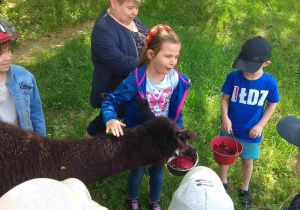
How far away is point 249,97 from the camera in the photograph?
9.47 ft

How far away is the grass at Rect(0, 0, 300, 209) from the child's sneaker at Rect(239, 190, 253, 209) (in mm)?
88

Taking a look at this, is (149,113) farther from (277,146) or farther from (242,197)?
(277,146)

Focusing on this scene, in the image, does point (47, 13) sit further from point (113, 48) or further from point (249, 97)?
point (249, 97)

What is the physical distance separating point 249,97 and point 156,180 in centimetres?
124

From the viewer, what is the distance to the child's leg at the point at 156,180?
292 centimetres

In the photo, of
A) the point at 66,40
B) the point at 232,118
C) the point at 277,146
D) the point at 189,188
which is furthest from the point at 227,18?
the point at 189,188

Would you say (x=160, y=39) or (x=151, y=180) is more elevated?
(x=160, y=39)

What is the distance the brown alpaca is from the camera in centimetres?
227

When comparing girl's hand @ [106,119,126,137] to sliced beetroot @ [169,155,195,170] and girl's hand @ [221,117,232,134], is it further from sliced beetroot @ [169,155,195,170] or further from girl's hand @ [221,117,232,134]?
girl's hand @ [221,117,232,134]

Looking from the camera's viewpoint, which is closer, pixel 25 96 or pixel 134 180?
pixel 25 96

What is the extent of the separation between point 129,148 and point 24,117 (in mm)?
1018

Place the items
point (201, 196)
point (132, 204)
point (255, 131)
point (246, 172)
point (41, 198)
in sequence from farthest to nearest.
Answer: point (246, 172), point (132, 204), point (255, 131), point (201, 196), point (41, 198)

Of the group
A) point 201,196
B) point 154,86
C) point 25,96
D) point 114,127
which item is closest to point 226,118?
point 154,86

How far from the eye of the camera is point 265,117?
9.68ft
